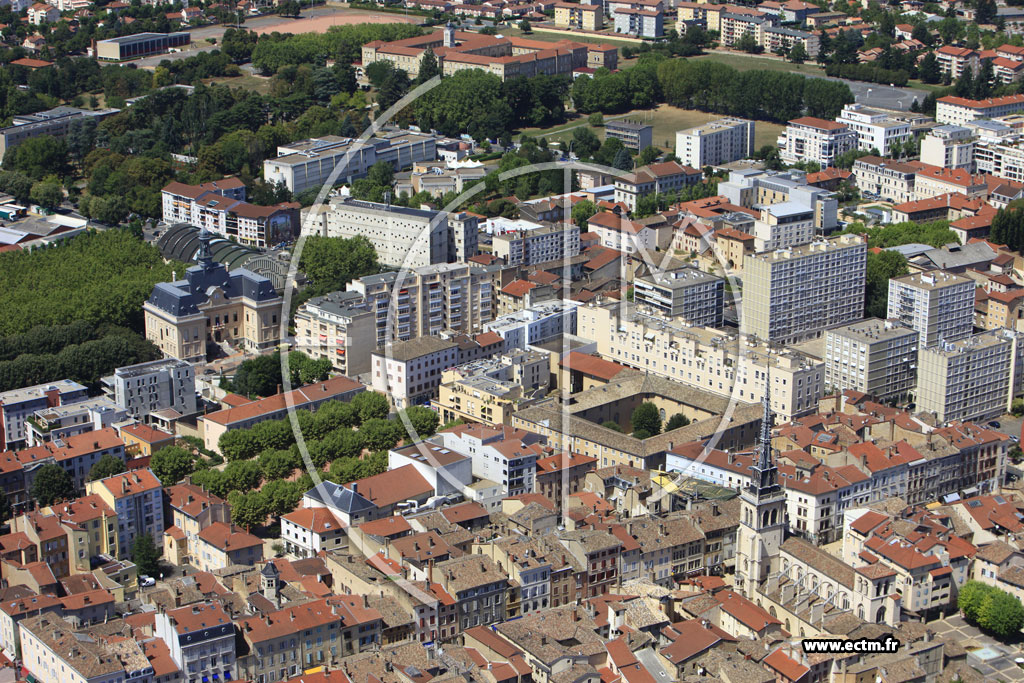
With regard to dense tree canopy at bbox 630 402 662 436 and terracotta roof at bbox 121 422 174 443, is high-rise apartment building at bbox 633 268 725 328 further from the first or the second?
terracotta roof at bbox 121 422 174 443

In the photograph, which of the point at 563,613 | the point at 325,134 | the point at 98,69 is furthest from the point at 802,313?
the point at 98,69

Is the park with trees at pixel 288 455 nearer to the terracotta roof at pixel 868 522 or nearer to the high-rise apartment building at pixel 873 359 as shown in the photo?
the high-rise apartment building at pixel 873 359

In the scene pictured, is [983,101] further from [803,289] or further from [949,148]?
[803,289]

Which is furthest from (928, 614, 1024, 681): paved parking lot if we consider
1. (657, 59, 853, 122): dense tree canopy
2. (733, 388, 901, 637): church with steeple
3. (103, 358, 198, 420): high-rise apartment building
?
(657, 59, 853, 122): dense tree canopy

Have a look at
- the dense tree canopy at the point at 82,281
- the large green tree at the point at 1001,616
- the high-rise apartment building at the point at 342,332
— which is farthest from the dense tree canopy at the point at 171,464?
the large green tree at the point at 1001,616

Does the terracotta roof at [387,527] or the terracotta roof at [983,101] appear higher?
the terracotta roof at [983,101]

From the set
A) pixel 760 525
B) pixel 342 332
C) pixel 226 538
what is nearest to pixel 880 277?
pixel 342 332
